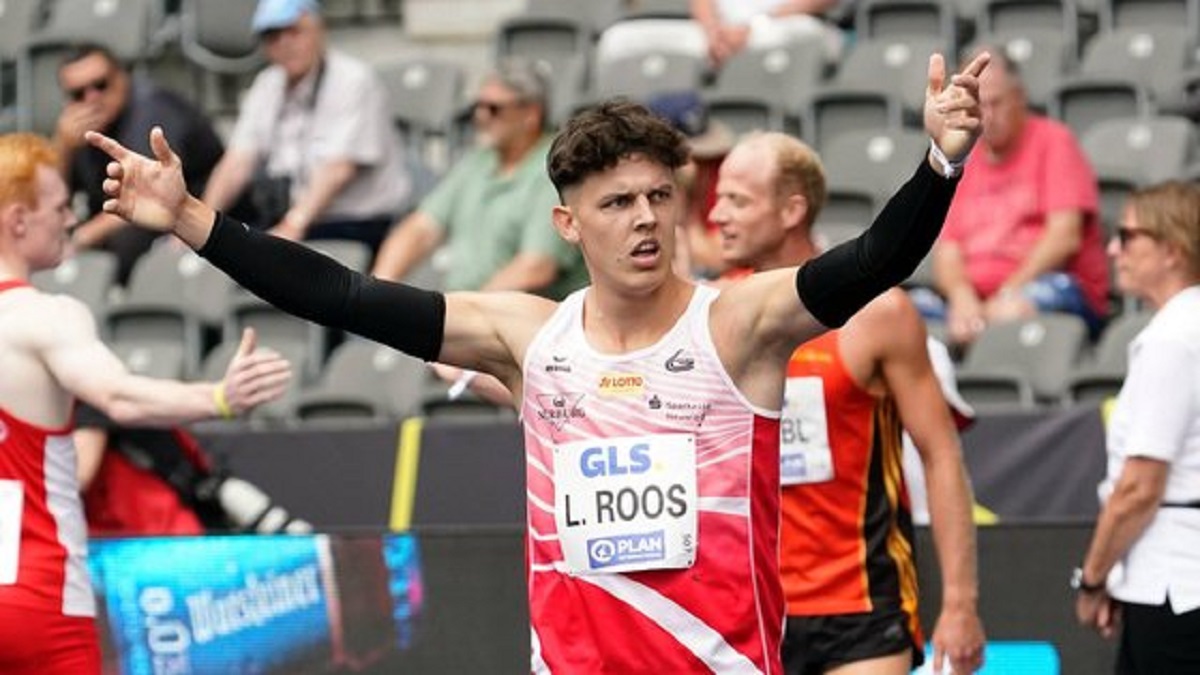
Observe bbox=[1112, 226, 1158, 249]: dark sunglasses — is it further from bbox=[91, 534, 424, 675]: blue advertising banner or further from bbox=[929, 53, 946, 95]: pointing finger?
bbox=[91, 534, 424, 675]: blue advertising banner

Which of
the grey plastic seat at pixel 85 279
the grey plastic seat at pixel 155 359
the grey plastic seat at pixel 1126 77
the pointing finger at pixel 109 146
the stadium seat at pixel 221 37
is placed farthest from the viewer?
the stadium seat at pixel 221 37

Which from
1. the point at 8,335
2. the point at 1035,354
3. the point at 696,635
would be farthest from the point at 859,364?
the point at 1035,354

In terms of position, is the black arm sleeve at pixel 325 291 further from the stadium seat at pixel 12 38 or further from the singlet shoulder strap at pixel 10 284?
the stadium seat at pixel 12 38

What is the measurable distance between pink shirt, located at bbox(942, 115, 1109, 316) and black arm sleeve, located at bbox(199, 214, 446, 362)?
205 inches

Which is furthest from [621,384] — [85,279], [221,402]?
[85,279]

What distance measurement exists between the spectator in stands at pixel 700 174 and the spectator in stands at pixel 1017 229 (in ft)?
2.87

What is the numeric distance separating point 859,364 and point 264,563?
223 centimetres

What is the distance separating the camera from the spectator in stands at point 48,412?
254 inches

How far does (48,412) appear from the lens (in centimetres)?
654

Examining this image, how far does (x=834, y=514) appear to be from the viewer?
6.88 metres

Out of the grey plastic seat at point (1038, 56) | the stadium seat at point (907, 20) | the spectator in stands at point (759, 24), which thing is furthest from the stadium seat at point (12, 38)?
the grey plastic seat at point (1038, 56)

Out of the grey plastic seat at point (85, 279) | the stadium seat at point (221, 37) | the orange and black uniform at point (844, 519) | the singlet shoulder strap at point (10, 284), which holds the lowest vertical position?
the orange and black uniform at point (844, 519)

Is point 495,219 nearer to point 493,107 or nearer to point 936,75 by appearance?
point 493,107

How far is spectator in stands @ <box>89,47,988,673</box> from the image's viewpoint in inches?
220
